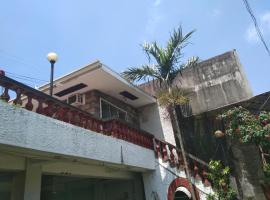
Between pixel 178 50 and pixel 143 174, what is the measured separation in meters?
4.51

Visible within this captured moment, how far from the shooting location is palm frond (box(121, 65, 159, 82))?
970 centimetres

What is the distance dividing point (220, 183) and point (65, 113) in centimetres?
656

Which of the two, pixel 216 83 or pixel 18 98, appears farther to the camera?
pixel 216 83

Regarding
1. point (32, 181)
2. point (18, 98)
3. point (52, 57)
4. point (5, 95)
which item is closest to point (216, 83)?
point (52, 57)

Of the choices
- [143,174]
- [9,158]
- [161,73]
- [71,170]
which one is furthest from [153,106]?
[9,158]

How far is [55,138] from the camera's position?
4.91m

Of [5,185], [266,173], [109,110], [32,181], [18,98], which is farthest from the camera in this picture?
[109,110]

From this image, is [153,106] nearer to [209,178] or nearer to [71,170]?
[209,178]

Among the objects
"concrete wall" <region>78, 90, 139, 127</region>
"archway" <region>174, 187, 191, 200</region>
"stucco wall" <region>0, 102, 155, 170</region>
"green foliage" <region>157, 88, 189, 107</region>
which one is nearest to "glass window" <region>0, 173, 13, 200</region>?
"stucco wall" <region>0, 102, 155, 170</region>

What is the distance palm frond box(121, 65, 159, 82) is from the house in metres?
0.31

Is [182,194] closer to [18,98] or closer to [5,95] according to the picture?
[18,98]

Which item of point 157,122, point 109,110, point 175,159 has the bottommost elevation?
point 175,159

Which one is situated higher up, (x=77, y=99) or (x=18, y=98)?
(x=77, y=99)

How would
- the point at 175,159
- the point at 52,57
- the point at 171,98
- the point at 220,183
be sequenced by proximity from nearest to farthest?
the point at 52,57 < the point at 171,98 < the point at 220,183 < the point at 175,159
